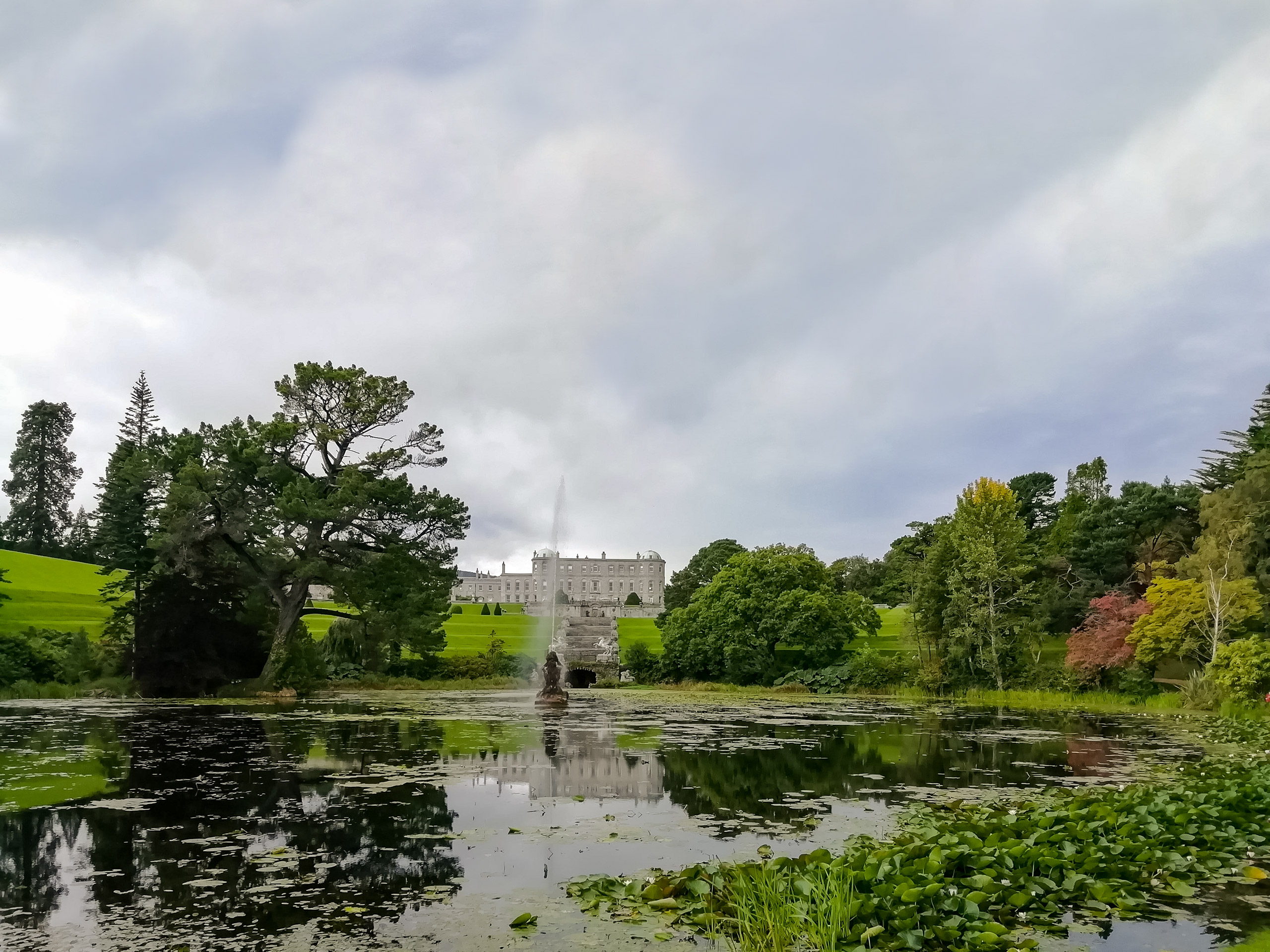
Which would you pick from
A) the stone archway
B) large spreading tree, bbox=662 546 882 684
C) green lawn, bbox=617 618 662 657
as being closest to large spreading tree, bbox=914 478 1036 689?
large spreading tree, bbox=662 546 882 684

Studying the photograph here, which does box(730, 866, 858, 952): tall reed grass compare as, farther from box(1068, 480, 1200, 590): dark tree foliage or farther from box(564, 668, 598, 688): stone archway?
box(564, 668, 598, 688): stone archway

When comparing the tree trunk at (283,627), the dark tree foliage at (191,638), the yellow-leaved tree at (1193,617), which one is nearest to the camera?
the yellow-leaved tree at (1193,617)

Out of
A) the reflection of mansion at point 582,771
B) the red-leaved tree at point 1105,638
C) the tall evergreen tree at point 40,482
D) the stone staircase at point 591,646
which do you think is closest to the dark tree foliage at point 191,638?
the stone staircase at point 591,646

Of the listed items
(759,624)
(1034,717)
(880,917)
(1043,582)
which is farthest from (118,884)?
(1043,582)

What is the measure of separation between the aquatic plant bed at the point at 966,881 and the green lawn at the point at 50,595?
4586 cm

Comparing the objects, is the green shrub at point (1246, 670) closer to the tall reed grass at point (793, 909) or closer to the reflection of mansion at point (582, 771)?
the reflection of mansion at point (582, 771)

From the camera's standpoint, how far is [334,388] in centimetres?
3950

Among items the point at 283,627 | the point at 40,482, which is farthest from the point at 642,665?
the point at 40,482

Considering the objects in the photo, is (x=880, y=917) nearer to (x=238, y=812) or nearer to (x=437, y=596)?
(x=238, y=812)

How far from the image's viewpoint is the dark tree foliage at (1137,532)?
4103 centimetres

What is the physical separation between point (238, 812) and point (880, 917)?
7.28m

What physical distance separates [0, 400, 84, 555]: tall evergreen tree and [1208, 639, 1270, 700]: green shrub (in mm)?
84729

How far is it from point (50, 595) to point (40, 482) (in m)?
29.2

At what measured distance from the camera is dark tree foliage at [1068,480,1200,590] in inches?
1615
